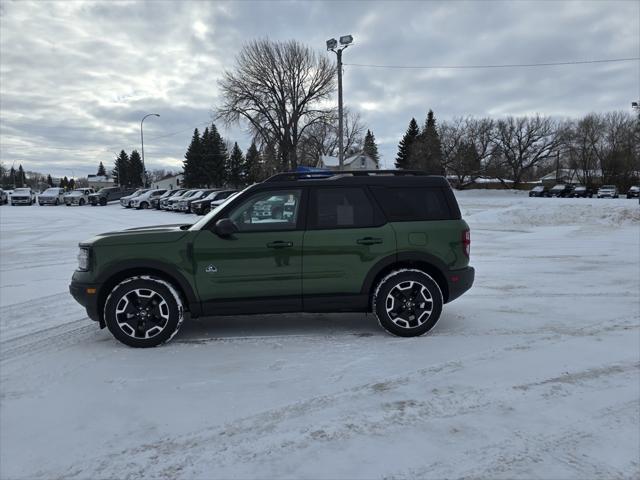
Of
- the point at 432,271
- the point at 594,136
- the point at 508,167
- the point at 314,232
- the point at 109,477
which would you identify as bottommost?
the point at 109,477

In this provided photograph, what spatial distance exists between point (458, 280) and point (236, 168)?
268 ft

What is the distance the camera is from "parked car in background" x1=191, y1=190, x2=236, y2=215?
26828 mm

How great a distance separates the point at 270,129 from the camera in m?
46.5

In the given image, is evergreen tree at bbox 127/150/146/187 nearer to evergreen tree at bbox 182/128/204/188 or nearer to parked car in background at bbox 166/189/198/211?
evergreen tree at bbox 182/128/204/188

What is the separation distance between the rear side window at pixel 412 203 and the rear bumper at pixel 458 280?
0.63 metres

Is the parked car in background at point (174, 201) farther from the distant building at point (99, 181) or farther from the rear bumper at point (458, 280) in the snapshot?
the distant building at point (99, 181)

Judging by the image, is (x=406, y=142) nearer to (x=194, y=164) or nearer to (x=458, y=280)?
(x=194, y=164)

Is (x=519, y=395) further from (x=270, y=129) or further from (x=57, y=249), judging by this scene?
(x=270, y=129)

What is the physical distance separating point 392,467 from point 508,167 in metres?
72.9

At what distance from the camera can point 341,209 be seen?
5.02 metres

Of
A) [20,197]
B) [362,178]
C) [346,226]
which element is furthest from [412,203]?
[20,197]

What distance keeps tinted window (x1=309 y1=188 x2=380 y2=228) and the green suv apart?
0.01m

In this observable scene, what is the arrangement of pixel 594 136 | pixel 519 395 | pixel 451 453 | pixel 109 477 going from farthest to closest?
pixel 594 136 < pixel 519 395 < pixel 451 453 < pixel 109 477

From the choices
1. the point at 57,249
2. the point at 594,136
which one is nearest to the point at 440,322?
the point at 57,249
